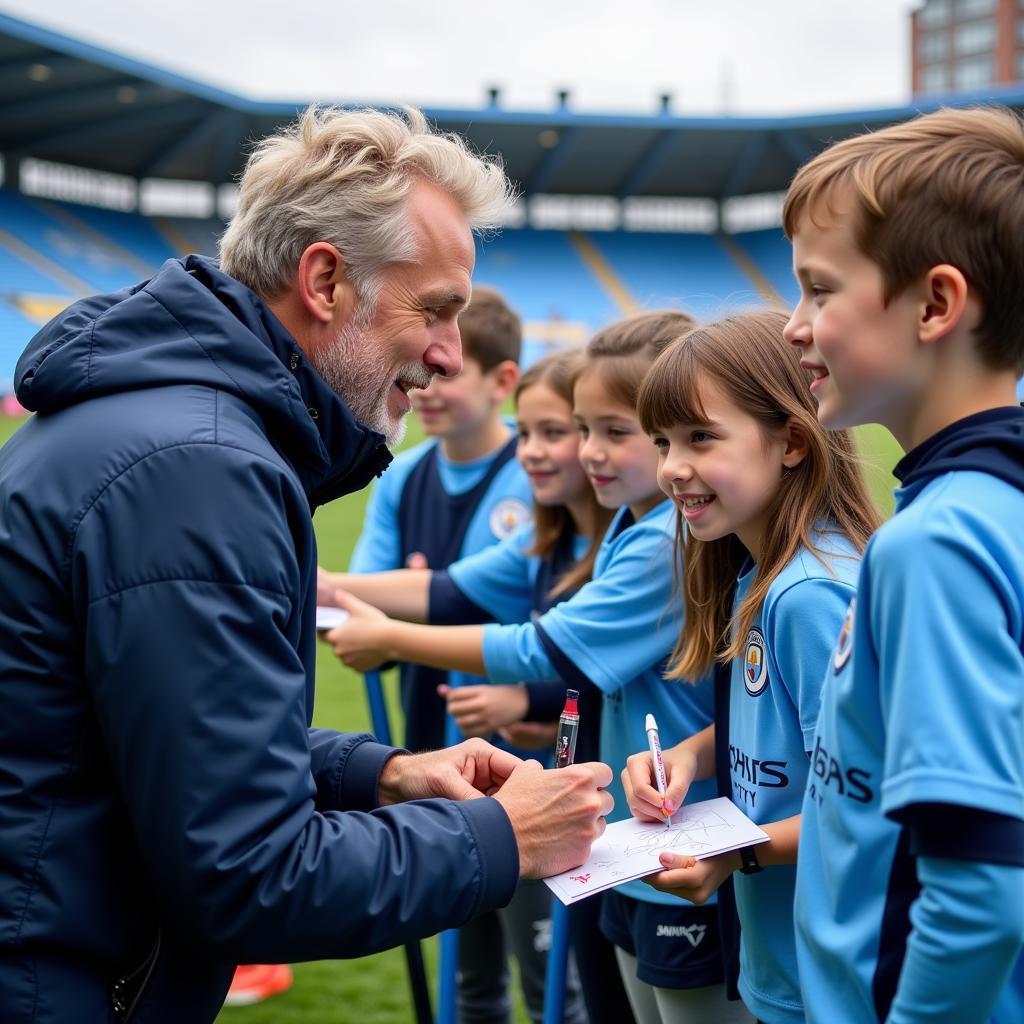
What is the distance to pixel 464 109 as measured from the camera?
31.1 metres

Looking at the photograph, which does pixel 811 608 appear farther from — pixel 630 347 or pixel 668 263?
pixel 668 263

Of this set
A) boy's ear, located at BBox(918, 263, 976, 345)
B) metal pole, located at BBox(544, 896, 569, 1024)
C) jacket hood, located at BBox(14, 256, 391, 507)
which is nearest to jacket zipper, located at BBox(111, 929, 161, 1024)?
jacket hood, located at BBox(14, 256, 391, 507)

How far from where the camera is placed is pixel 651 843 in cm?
187

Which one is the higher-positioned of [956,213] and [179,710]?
[956,213]

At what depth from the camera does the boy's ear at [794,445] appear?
2113 millimetres

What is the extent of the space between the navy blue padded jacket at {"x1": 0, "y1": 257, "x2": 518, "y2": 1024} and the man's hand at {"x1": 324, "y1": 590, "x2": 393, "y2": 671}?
1392 millimetres

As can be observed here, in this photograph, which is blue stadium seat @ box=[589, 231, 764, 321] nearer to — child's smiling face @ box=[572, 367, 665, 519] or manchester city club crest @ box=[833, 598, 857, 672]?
child's smiling face @ box=[572, 367, 665, 519]

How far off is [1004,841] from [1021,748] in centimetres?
10

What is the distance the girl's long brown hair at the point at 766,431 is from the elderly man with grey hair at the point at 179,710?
20.5 inches

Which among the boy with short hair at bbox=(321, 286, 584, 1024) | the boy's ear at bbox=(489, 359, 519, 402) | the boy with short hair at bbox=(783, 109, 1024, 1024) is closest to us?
the boy with short hair at bbox=(783, 109, 1024, 1024)

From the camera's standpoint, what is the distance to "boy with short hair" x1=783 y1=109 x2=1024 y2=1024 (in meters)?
1.16

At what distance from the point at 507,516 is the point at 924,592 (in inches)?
97.8

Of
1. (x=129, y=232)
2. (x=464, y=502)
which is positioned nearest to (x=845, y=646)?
(x=464, y=502)

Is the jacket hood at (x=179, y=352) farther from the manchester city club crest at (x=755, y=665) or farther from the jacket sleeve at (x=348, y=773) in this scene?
the manchester city club crest at (x=755, y=665)
